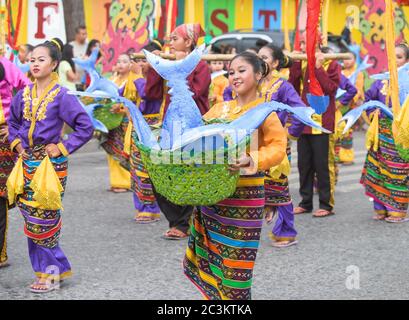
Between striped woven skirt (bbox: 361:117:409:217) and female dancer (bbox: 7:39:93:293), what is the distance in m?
3.42

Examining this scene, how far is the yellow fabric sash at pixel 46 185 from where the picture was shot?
5141 mm

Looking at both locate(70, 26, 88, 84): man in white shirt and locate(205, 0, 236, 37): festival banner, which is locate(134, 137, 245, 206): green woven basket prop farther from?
locate(205, 0, 236, 37): festival banner

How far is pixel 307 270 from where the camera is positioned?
6.02 m

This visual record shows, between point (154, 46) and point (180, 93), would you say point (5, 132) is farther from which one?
point (154, 46)

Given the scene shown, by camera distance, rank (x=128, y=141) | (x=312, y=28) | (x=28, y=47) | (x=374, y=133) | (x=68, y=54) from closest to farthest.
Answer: (x=312, y=28) → (x=374, y=133) → (x=128, y=141) → (x=28, y=47) → (x=68, y=54)

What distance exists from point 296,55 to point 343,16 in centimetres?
1775

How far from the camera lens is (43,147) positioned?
5.27 meters

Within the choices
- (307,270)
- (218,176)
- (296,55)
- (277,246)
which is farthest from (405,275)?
(218,176)

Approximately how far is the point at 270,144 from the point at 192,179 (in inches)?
19.6

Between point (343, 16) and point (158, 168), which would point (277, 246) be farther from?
point (343, 16)

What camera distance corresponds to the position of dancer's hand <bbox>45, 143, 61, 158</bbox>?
5215 millimetres

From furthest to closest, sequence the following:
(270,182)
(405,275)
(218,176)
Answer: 1. (270,182)
2. (405,275)
3. (218,176)

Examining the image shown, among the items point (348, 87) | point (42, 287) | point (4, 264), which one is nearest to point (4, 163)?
point (4, 264)

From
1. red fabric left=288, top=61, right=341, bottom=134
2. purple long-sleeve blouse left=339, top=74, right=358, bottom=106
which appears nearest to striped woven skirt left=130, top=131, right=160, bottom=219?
red fabric left=288, top=61, right=341, bottom=134
